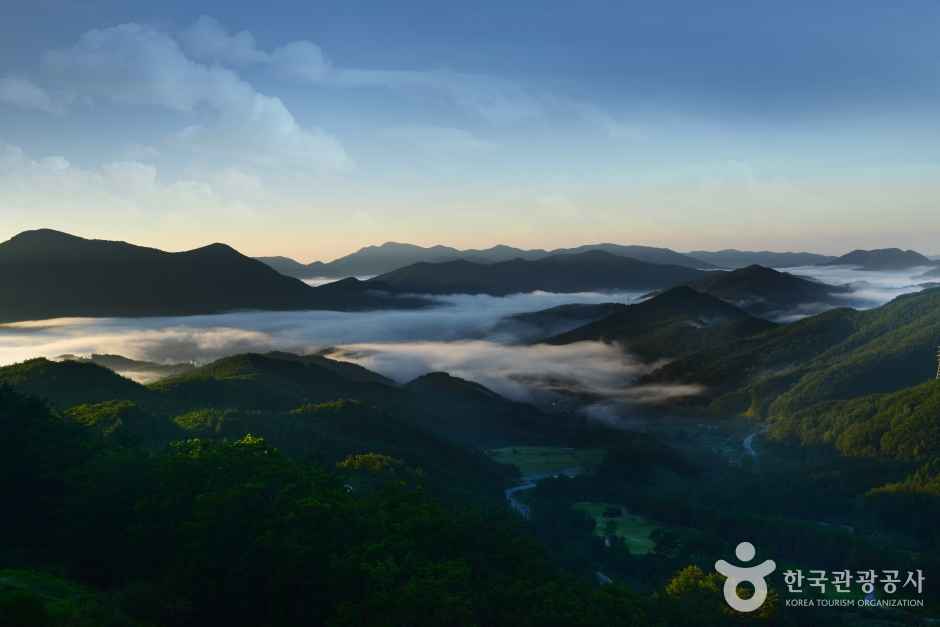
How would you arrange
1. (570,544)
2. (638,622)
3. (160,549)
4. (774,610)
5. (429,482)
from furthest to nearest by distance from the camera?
(570,544) → (429,482) → (774,610) → (638,622) → (160,549)

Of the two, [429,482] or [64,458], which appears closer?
[64,458]

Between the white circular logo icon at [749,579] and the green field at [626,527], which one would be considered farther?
the green field at [626,527]

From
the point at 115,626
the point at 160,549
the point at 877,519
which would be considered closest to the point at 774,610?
the point at 160,549

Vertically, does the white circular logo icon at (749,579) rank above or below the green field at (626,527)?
above

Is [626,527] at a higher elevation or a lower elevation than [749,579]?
lower

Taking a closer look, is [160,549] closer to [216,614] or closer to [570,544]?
[216,614]

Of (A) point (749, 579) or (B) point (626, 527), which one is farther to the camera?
(B) point (626, 527)

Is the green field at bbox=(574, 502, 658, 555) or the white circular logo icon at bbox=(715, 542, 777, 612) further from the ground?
the white circular logo icon at bbox=(715, 542, 777, 612)

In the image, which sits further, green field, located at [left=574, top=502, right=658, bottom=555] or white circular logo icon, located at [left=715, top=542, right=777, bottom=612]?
green field, located at [left=574, top=502, right=658, bottom=555]
